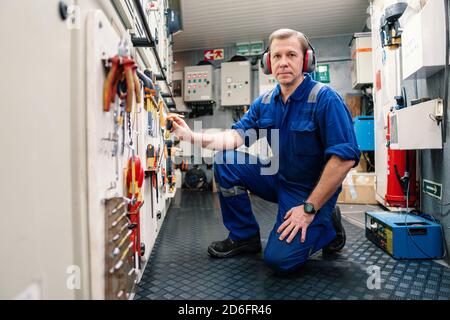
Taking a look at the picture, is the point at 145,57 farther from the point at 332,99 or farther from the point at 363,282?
the point at 363,282

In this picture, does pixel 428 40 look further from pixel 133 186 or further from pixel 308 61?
pixel 133 186

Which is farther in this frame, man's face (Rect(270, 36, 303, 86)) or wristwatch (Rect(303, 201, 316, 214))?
man's face (Rect(270, 36, 303, 86))

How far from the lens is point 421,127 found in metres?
1.51

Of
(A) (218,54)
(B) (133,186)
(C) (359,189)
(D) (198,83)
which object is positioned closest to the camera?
(B) (133,186)

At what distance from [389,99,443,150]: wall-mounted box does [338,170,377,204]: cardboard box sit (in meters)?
1.44

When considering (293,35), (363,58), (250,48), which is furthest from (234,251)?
(250,48)

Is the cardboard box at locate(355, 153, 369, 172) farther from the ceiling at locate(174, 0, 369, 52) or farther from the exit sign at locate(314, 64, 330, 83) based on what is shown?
the ceiling at locate(174, 0, 369, 52)

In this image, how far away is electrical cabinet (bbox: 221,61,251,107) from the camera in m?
4.53

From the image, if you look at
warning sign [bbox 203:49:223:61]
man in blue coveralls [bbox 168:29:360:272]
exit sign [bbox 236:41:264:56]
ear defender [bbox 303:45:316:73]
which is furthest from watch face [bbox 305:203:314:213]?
warning sign [bbox 203:49:223:61]

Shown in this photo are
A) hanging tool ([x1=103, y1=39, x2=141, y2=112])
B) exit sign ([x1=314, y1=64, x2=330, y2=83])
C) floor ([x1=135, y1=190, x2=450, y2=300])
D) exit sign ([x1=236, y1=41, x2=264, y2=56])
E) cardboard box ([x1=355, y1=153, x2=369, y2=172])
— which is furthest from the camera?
exit sign ([x1=236, y1=41, x2=264, y2=56])

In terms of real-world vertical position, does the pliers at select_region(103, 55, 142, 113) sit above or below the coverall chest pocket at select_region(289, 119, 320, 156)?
above

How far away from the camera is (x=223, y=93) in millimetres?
4605

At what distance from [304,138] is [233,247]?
0.65m

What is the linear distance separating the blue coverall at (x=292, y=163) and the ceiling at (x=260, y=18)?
7.97 ft
